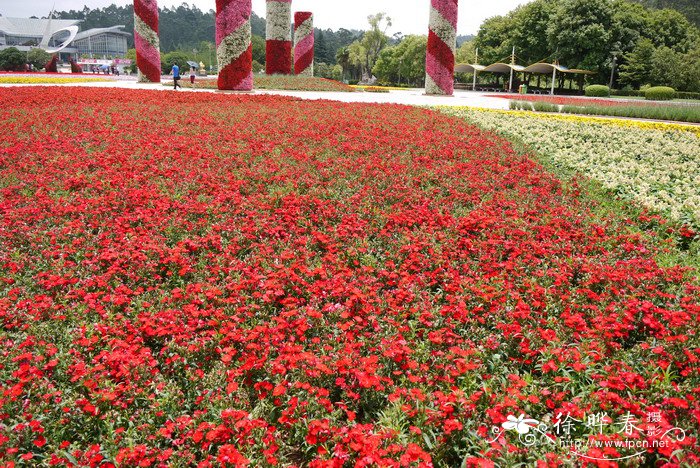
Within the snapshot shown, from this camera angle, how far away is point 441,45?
84.4ft

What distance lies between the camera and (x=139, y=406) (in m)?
3.03

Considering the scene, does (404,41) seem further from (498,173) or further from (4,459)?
(4,459)

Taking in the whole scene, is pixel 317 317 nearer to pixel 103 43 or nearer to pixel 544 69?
pixel 544 69

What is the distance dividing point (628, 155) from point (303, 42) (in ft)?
79.6

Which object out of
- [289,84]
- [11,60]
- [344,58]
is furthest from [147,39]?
[344,58]

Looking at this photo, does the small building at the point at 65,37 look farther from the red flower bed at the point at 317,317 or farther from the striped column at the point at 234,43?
the red flower bed at the point at 317,317

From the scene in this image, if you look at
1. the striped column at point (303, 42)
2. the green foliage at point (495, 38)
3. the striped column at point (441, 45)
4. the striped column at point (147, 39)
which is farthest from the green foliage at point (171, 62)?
the striped column at point (441, 45)

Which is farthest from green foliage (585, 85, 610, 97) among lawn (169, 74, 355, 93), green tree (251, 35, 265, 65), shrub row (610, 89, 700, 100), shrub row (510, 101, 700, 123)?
green tree (251, 35, 265, 65)

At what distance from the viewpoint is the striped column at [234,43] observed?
65.5 feet

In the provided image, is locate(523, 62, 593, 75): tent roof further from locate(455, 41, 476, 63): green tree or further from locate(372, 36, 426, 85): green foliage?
locate(455, 41, 476, 63): green tree

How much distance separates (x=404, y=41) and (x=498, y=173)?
62.4 m

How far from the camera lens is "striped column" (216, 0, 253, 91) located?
19953 mm

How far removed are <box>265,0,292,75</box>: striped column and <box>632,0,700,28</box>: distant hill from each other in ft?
191

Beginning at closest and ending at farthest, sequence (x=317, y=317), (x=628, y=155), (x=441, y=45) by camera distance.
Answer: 1. (x=317, y=317)
2. (x=628, y=155)
3. (x=441, y=45)
